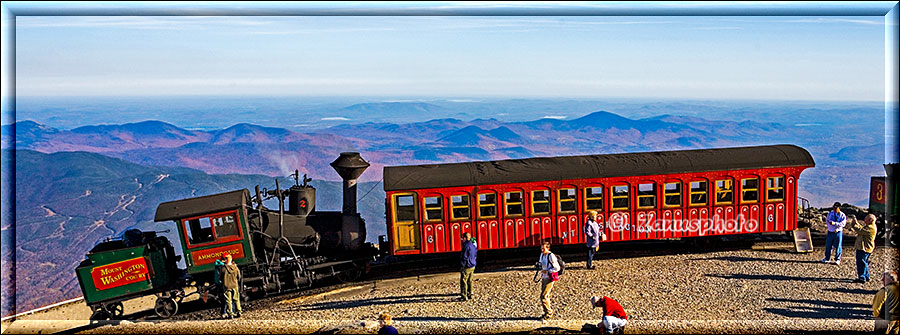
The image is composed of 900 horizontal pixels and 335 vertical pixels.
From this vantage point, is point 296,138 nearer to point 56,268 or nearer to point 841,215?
point 56,268

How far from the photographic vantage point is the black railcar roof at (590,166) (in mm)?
16891

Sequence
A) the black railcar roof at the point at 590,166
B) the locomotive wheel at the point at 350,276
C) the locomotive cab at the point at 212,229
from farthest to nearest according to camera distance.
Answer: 1. the locomotive wheel at the point at 350,276
2. the black railcar roof at the point at 590,166
3. the locomotive cab at the point at 212,229

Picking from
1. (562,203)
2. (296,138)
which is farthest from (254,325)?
(296,138)

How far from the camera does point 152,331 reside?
14031mm

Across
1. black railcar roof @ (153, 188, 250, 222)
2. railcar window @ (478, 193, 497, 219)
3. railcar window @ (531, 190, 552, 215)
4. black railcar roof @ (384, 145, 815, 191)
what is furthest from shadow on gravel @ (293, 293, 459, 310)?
railcar window @ (531, 190, 552, 215)

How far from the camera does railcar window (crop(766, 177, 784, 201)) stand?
59.3ft

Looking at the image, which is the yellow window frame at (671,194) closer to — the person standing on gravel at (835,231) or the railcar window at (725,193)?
the railcar window at (725,193)

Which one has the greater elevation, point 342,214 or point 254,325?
point 342,214

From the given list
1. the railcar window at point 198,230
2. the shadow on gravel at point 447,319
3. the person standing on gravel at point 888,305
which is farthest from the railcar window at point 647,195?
the railcar window at point 198,230

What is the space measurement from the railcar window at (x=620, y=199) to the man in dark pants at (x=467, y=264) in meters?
4.76

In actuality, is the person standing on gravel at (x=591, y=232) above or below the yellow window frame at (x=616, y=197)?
below

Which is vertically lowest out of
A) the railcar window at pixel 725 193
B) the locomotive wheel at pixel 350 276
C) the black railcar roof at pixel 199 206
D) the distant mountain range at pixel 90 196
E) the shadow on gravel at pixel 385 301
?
the distant mountain range at pixel 90 196

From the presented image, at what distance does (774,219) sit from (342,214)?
1063 centimetres

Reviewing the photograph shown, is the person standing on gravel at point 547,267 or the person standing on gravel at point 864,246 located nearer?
the person standing on gravel at point 547,267
